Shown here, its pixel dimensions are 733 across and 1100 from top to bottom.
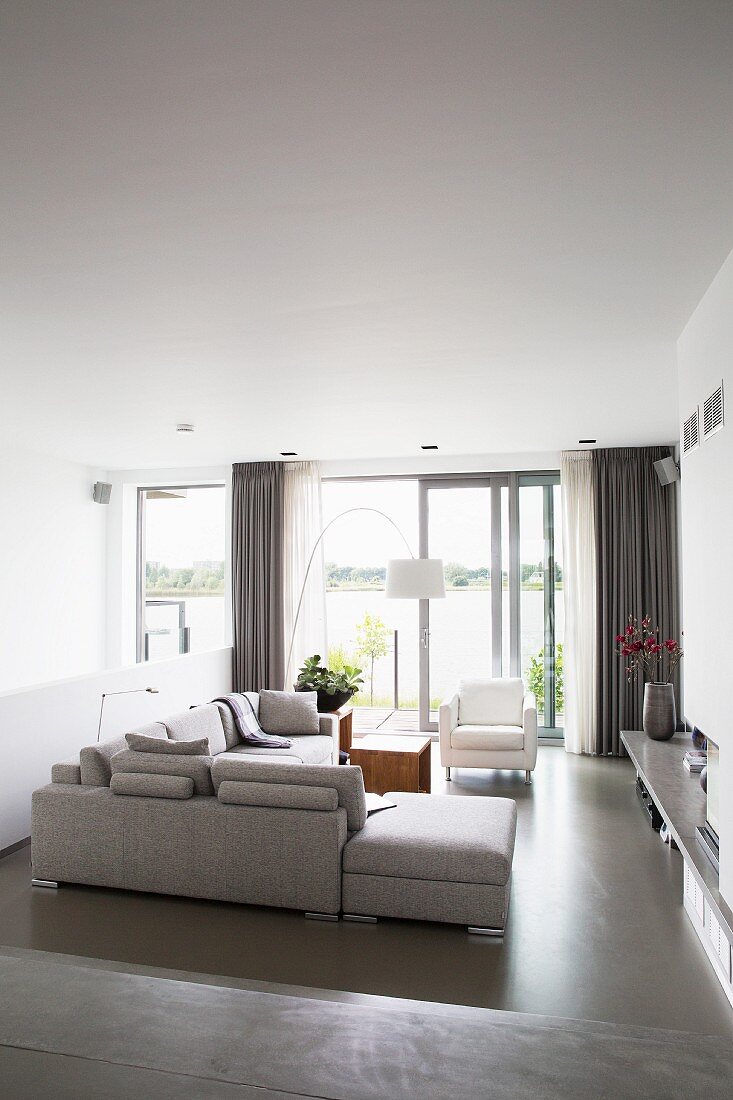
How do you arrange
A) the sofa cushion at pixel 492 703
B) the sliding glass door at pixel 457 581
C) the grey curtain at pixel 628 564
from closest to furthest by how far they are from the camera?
the sofa cushion at pixel 492 703 → the grey curtain at pixel 628 564 → the sliding glass door at pixel 457 581

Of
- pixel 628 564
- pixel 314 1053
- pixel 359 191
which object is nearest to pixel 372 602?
pixel 628 564

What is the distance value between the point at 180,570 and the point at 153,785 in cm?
483

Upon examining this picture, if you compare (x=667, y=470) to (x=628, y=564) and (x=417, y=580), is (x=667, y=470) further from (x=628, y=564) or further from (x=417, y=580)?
(x=417, y=580)

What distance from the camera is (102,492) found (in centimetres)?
823

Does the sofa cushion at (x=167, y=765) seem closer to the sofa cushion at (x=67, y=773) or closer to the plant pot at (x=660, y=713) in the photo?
the sofa cushion at (x=67, y=773)

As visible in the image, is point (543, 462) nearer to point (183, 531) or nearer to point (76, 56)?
point (183, 531)

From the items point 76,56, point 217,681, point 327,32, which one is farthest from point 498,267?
point 217,681

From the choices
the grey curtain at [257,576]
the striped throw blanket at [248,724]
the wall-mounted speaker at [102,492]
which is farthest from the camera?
the wall-mounted speaker at [102,492]

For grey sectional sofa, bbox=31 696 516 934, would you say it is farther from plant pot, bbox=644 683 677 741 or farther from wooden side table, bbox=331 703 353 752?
wooden side table, bbox=331 703 353 752

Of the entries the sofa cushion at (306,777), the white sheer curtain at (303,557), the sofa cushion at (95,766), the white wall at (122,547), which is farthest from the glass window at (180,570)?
the sofa cushion at (306,777)

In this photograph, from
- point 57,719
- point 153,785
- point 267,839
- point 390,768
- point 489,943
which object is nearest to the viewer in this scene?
point 489,943

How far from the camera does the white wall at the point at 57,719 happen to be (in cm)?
463

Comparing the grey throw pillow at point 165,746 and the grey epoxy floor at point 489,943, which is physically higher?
the grey throw pillow at point 165,746

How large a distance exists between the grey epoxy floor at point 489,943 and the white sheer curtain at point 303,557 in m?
3.70
